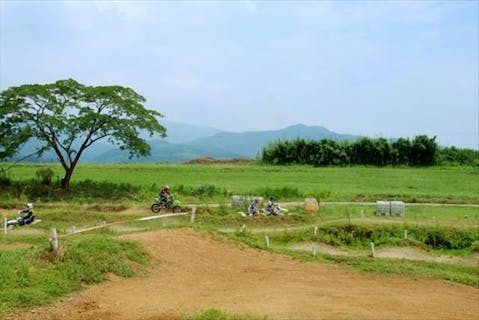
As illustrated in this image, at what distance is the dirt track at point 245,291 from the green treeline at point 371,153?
35985 mm

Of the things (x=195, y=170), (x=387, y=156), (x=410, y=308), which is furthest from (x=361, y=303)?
(x=387, y=156)

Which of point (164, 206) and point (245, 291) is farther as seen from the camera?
point (164, 206)

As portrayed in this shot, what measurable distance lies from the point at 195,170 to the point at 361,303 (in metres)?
37.3

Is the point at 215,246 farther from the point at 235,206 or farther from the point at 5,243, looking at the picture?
the point at 235,206

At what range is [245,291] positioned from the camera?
14070 millimetres

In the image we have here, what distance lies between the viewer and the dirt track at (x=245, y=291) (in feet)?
38.0

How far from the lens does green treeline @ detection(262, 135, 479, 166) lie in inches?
2101

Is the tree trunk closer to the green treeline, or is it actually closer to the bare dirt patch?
the bare dirt patch

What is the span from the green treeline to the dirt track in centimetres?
3599

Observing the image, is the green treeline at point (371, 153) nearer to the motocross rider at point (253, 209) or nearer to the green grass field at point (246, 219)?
the green grass field at point (246, 219)

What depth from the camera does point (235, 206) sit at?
98.5 feet

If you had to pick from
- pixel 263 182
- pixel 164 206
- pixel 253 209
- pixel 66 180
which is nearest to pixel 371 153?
pixel 263 182

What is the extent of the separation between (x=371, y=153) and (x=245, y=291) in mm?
41888

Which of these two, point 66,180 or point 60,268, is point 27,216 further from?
point 60,268
